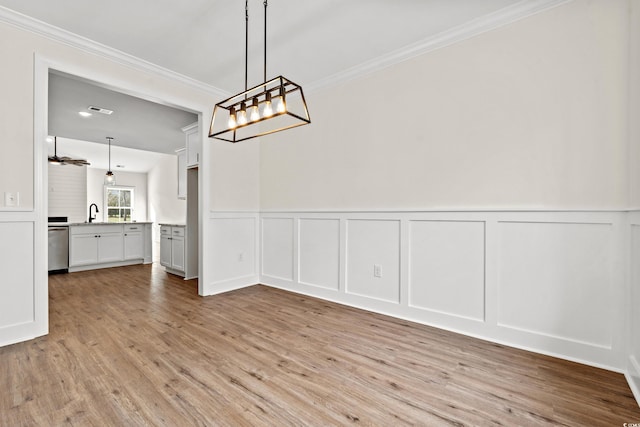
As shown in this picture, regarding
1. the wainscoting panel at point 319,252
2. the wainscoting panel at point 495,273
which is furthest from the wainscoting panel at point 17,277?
the wainscoting panel at point 495,273

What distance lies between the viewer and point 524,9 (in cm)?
237

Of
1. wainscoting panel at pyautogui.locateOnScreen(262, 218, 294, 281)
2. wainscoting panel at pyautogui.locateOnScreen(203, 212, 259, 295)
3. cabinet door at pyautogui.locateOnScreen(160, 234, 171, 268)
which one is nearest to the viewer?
wainscoting panel at pyautogui.locateOnScreen(203, 212, 259, 295)

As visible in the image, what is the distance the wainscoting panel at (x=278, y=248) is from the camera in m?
4.13

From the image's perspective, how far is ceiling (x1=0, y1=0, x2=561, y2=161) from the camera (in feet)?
7.82

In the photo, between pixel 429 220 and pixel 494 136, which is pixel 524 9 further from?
pixel 429 220

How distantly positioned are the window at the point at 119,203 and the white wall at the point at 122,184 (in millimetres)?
127

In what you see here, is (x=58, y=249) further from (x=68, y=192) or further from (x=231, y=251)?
(x=68, y=192)

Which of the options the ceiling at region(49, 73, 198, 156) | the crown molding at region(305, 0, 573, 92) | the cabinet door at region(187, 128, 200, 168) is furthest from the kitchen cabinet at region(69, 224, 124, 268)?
the crown molding at region(305, 0, 573, 92)

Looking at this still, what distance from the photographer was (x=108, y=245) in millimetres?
6047

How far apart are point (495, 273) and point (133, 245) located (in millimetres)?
6614

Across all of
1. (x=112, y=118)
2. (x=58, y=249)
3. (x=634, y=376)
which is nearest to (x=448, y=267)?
(x=634, y=376)

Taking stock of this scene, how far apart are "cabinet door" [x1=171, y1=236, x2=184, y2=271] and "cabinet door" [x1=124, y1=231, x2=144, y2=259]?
5.46 ft

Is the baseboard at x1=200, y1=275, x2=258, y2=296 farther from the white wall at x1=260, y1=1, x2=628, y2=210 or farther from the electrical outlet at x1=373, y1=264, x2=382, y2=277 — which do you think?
the electrical outlet at x1=373, y1=264, x2=382, y2=277

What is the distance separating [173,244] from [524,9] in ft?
18.1
